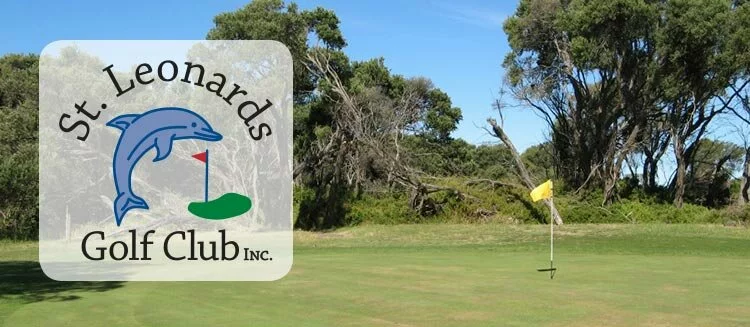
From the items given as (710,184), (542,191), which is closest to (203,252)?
(542,191)

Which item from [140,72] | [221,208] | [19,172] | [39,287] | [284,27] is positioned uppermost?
[284,27]

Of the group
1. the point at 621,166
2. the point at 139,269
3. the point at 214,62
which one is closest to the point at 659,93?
the point at 621,166

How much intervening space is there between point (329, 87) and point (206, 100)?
824 centimetres

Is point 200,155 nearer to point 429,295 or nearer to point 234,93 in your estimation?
point 234,93

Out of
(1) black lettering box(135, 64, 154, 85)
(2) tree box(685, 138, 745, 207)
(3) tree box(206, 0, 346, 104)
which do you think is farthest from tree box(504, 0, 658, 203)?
(1) black lettering box(135, 64, 154, 85)

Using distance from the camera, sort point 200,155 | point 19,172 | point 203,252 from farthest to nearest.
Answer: point 200,155, point 19,172, point 203,252

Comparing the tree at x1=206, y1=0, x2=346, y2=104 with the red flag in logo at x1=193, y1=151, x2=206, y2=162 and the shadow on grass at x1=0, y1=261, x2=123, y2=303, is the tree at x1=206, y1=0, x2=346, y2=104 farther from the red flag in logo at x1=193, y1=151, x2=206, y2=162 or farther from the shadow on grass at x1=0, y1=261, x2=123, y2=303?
the shadow on grass at x1=0, y1=261, x2=123, y2=303

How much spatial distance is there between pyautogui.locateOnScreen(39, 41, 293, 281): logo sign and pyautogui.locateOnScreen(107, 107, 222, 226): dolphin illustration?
71 millimetres

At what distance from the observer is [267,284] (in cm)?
1242

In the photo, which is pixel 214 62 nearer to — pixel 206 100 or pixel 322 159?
pixel 206 100

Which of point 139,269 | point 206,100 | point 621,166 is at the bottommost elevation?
point 139,269

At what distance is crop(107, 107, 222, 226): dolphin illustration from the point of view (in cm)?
2259

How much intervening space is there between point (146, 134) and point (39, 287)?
11.2 m

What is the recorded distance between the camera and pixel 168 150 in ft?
80.1
